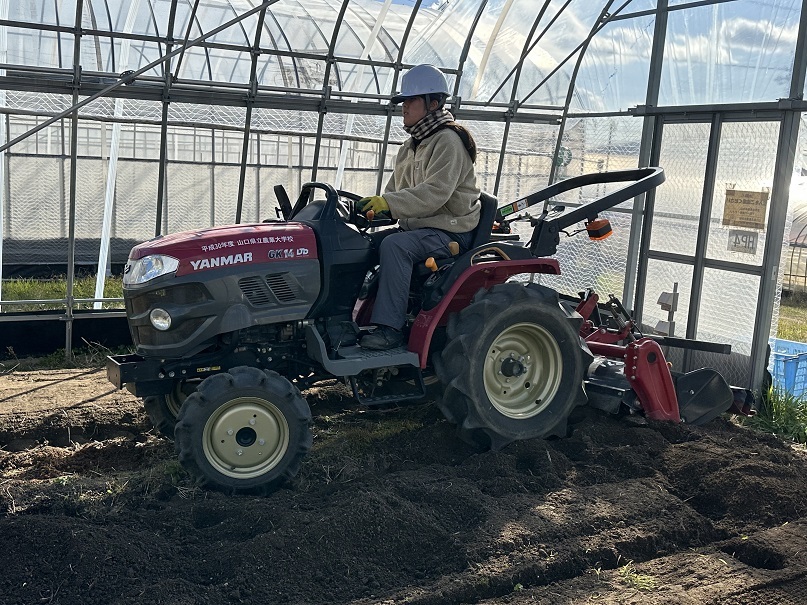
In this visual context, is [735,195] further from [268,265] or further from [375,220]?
[268,265]

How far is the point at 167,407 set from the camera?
5379 millimetres

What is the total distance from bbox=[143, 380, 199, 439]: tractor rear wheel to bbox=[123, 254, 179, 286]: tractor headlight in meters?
0.83

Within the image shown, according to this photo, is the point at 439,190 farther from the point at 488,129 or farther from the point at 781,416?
the point at 488,129

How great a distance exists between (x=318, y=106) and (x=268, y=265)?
3815mm

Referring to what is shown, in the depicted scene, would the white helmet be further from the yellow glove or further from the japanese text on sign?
the japanese text on sign

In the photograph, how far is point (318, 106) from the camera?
8305mm

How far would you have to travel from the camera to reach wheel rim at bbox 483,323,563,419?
17.9 ft

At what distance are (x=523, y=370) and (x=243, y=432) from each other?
184 centimetres

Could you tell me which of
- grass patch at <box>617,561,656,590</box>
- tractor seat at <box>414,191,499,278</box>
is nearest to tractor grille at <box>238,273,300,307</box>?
tractor seat at <box>414,191,499,278</box>

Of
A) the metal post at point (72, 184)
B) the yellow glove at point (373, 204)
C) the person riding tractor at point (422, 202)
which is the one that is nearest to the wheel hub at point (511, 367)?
the person riding tractor at point (422, 202)

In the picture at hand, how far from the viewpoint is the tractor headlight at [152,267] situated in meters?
4.65

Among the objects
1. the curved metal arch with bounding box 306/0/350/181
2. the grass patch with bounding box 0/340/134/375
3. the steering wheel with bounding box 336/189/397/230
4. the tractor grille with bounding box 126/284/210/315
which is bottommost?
the grass patch with bounding box 0/340/134/375

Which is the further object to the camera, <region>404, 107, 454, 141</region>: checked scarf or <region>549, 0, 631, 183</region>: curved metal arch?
<region>549, 0, 631, 183</region>: curved metal arch

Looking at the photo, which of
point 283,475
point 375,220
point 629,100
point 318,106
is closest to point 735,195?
point 629,100
